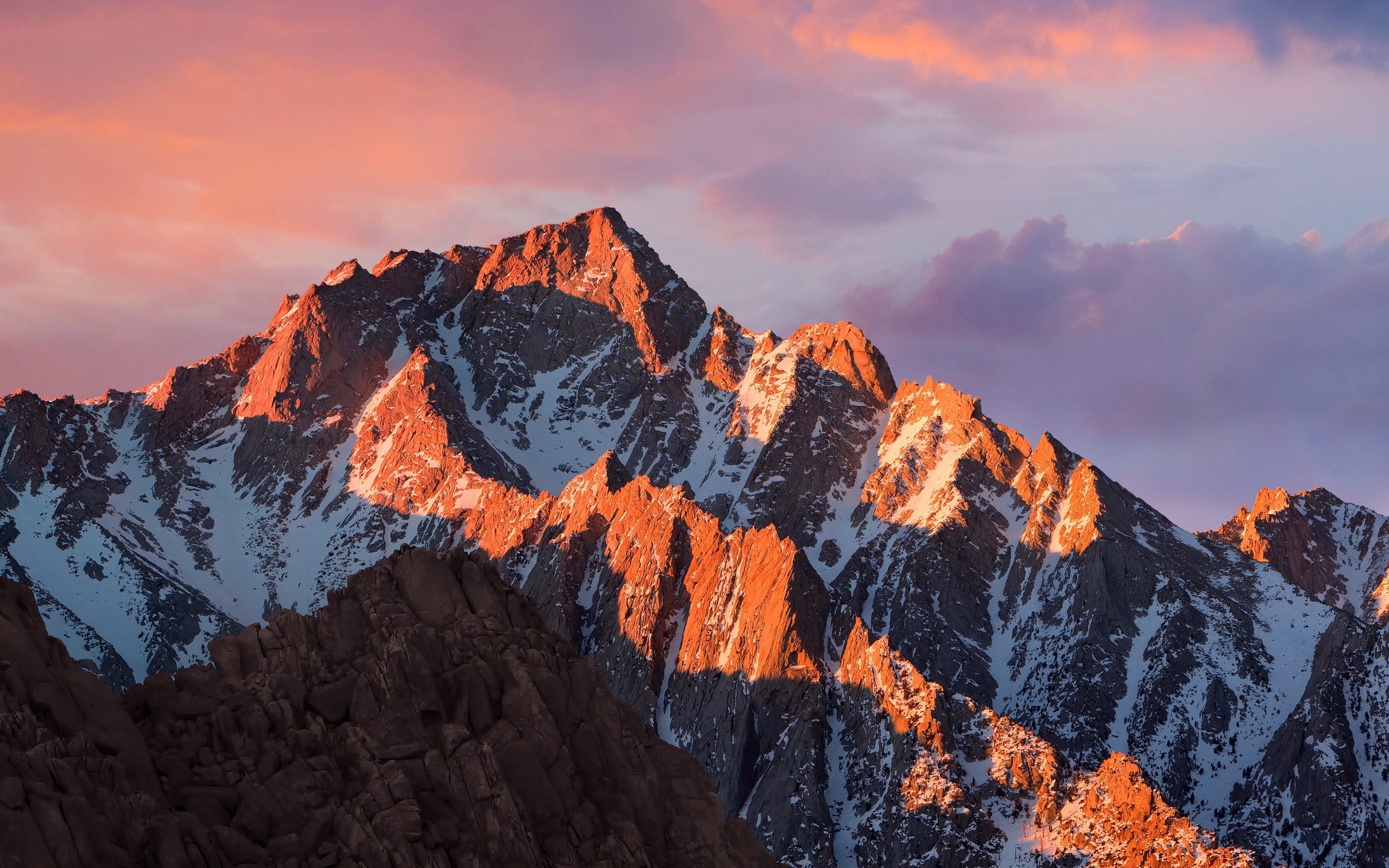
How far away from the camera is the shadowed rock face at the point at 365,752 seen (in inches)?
2450

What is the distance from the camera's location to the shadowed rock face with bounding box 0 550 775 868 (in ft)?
204

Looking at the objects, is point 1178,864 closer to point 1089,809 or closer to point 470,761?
point 1089,809

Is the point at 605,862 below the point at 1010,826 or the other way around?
below

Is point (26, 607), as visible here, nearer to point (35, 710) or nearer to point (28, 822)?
point (35, 710)

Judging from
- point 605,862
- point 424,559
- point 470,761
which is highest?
point 424,559

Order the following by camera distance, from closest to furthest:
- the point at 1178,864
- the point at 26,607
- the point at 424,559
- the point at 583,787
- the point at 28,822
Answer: the point at 28,822, the point at 26,607, the point at 583,787, the point at 424,559, the point at 1178,864

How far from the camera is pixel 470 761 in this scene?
71.7 m

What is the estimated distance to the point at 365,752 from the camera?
232 feet

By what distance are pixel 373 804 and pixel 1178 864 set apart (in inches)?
4810

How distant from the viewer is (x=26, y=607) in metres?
68.4

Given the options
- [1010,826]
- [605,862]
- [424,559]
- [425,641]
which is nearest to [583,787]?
[605,862]

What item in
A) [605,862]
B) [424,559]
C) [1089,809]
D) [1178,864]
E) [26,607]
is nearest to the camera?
[26,607]

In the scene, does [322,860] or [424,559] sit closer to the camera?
[322,860]

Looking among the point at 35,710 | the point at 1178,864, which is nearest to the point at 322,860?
the point at 35,710
